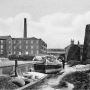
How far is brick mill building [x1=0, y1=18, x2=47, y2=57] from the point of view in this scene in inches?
4542

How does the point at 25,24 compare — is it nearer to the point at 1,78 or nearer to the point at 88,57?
the point at 88,57

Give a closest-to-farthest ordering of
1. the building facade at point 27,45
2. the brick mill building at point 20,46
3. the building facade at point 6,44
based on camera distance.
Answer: the building facade at point 6,44, the brick mill building at point 20,46, the building facade at point 27,45

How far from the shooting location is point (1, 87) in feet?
64.5

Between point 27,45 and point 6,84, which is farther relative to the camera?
point 27,45

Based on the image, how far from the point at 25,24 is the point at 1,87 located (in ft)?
298

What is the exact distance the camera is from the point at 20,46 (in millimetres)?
118875

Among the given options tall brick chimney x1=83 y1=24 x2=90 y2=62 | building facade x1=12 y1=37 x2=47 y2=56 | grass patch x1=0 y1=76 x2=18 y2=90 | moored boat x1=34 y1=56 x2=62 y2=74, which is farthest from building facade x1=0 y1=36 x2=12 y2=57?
grass patch x1=0 y1=76 x2=18 y2=90

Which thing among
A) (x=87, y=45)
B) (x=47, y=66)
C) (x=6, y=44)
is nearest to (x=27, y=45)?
(x=6, y=44)

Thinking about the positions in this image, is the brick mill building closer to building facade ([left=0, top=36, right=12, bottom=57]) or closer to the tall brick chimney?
building facade ([left=0, top=36, right=12, bottom=57])

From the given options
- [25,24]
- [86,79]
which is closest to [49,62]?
[86,79]

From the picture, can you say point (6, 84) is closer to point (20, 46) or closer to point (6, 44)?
point (6, 44)

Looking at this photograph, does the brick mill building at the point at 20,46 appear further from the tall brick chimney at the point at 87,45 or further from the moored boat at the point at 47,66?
the moored boat at the point at 47,66

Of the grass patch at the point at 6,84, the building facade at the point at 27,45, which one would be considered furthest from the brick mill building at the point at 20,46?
the grass patch at the point at 6,84

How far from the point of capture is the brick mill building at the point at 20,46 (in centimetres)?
11538
